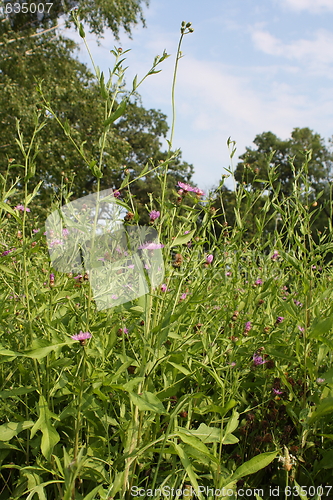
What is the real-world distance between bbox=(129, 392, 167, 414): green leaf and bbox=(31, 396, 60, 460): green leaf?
26 cm

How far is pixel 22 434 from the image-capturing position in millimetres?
1458

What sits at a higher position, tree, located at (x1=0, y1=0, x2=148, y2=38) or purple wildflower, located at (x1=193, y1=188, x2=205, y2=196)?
tree, located at (x1=0, y1=0, x2=148, y2=38)

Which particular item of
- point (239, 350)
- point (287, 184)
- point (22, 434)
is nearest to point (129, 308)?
point (239, 350)

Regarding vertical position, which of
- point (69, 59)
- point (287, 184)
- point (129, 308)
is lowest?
point (129, 308)

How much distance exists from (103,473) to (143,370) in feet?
1.03

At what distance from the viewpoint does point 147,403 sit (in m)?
1.07

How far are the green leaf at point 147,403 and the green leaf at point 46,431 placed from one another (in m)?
0.26

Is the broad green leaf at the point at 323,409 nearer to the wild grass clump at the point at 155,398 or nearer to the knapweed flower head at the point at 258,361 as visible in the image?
the wild grass clump at the point at 155,398

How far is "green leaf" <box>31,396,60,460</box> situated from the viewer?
108cm

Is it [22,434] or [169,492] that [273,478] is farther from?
[22,434]

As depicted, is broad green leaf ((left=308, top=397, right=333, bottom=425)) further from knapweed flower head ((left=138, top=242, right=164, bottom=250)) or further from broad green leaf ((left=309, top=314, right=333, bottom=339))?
knapweed flower head ((left=138, top=242, right=164, bottom=250))

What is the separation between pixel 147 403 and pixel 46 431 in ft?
0.99

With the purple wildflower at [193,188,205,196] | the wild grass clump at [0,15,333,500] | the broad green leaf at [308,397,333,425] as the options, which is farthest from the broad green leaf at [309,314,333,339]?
the purple wildflower at [193,188,205,196]

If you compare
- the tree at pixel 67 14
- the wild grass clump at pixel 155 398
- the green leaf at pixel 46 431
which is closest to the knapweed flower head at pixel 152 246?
the wild grass clump at pixel 155 398
